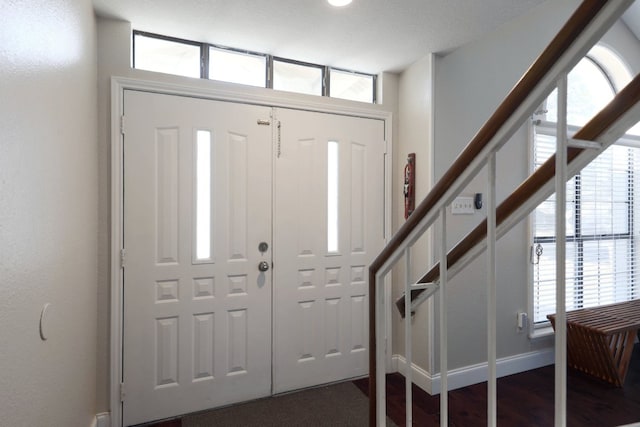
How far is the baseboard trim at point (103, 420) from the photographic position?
6.68 ft

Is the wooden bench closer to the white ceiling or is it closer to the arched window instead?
the arched window

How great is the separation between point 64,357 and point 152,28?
6.25 ft

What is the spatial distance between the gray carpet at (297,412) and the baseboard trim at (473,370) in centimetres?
47

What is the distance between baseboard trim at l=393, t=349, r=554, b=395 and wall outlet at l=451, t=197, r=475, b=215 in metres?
1.17

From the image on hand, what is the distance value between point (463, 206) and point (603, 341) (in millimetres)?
1404

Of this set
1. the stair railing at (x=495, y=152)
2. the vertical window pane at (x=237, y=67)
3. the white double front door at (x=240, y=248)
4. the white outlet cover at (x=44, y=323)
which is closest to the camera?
the stair railing at (x=495, y=152)

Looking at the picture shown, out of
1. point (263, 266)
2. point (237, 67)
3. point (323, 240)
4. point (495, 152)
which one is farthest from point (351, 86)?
point (495, 152)

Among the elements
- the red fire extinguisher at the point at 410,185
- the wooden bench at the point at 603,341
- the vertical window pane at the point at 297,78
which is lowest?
the wooden bench at the point at 603,341

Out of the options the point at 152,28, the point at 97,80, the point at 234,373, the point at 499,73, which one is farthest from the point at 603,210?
the point at 97,80

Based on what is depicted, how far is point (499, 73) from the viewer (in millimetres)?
2682

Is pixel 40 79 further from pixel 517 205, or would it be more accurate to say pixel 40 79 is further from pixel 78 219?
pixel 517 205

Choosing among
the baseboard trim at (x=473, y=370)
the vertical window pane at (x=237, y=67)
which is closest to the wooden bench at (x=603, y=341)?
the baseboard trim at (x=473, y=370)

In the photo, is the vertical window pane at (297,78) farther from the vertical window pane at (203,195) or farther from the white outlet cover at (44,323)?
the white outlet cover at (44,323)

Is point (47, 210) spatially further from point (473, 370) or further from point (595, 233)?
point (595, 233)
